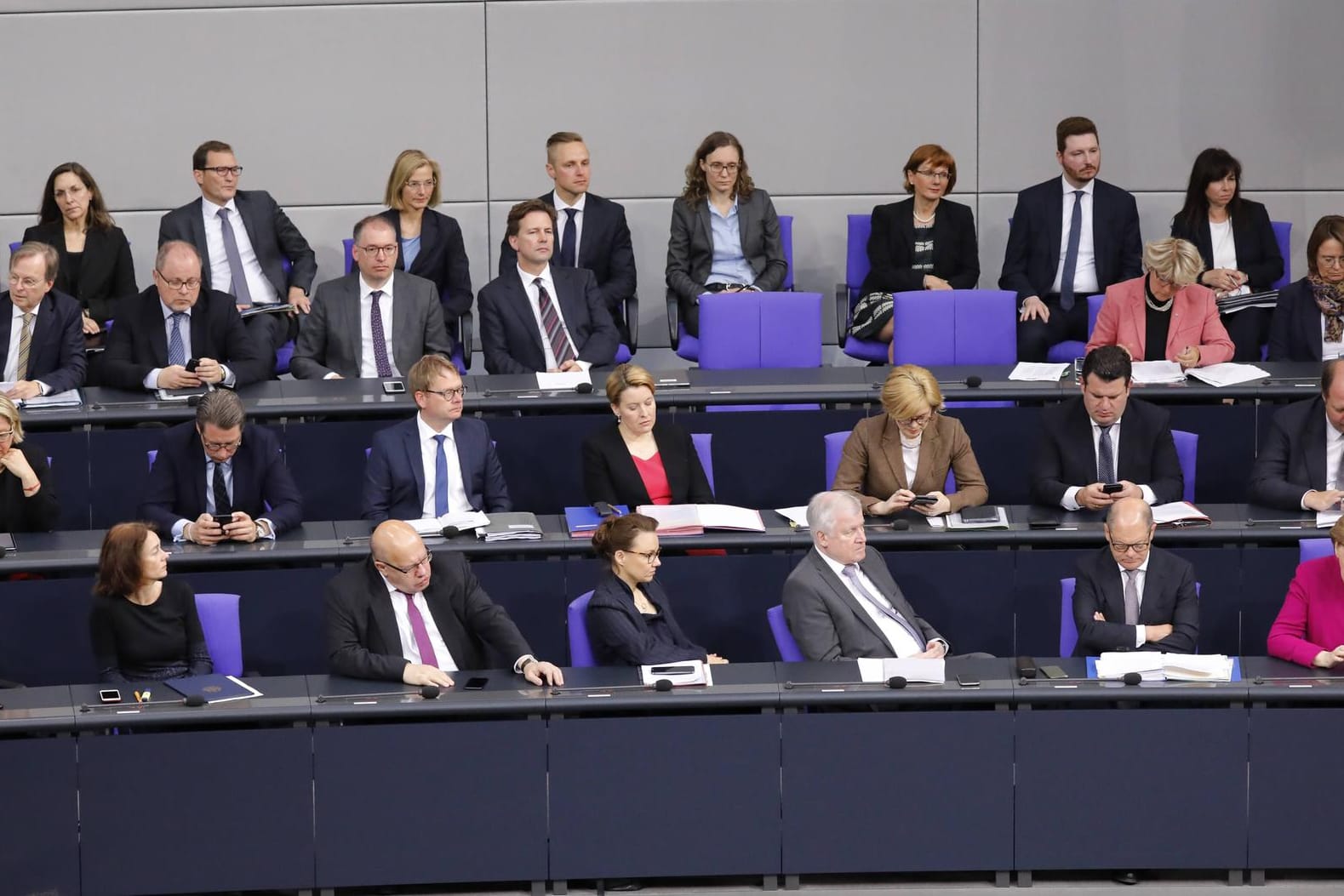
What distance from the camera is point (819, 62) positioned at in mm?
8367

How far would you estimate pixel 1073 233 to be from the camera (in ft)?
24.3

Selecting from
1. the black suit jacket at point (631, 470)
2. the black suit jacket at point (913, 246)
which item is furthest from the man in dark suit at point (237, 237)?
the black suit jacket at point (913, 246)

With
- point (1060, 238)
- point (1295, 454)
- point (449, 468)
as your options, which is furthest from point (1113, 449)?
point (449, 468)

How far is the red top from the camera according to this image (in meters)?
5.68

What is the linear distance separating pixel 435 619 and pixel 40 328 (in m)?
2.41

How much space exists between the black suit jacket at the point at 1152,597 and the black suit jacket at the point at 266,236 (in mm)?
3703

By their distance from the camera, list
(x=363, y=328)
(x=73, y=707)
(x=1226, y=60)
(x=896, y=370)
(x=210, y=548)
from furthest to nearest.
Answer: (x=1226, y=60), (x=363, y=328), (x=896, y=370), (x=210, y=548), (x=73, y=707)

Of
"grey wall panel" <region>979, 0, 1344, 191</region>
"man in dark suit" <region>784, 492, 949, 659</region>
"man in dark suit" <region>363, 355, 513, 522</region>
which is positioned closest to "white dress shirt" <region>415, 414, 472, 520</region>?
"man in dark suit" <region>363, 355, 513, 522</region>

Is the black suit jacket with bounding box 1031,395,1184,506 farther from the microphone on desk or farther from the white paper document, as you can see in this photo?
the microphone on desk

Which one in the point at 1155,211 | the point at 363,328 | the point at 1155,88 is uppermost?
the point at 1155,88

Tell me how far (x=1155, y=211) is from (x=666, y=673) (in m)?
4.74

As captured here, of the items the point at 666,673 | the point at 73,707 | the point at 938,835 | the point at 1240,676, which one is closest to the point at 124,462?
the point at 73,707

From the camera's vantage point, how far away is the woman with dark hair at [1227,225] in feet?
24.0

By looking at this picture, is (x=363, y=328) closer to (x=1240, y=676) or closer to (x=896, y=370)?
(x=896, y=370)
